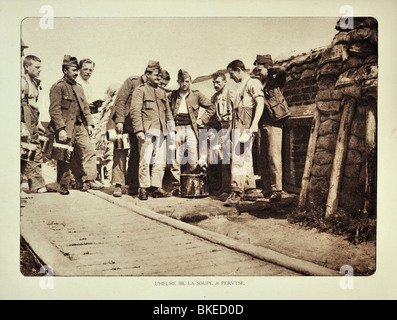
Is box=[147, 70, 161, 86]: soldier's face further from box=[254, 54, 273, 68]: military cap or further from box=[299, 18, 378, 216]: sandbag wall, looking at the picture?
box=[299, 18, 378, 216]: sandbag wall

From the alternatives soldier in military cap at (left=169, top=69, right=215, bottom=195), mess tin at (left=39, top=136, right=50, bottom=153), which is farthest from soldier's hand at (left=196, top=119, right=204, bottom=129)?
mess tin at (left=39, top=136, right=50, bottom=153)

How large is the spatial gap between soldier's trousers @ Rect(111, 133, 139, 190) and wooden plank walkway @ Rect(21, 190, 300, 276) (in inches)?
11.9

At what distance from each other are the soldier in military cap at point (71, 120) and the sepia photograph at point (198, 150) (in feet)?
0.04

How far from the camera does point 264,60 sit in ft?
14.0

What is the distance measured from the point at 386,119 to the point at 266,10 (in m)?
1.55

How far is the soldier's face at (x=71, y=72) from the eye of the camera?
4250 millimetres

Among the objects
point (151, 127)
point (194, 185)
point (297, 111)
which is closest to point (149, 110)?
point (151, 127)

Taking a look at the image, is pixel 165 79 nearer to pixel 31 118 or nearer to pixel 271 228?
pixel 31 118

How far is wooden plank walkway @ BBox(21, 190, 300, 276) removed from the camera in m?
4.05

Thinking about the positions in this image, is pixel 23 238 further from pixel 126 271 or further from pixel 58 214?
pixel 126 271
